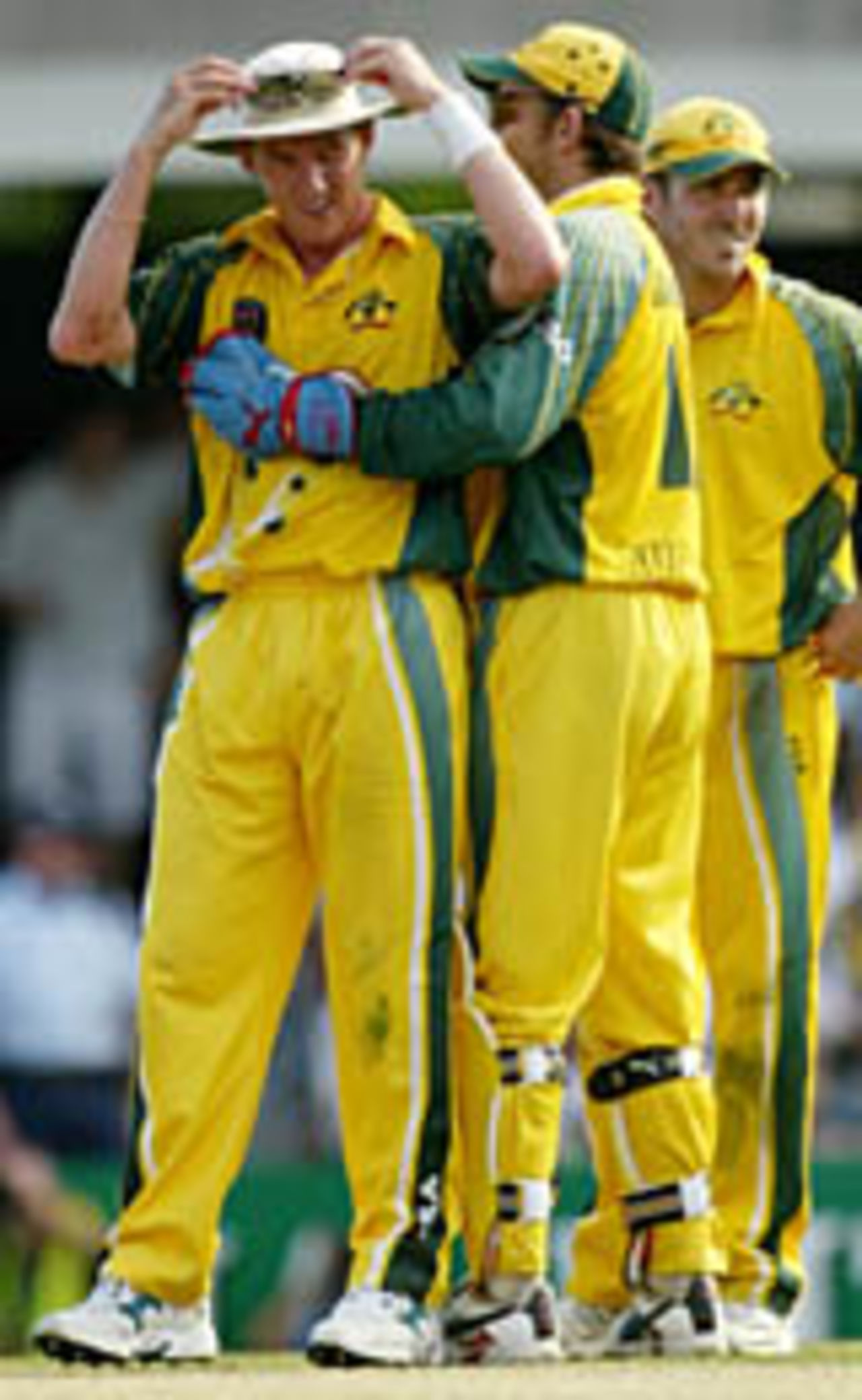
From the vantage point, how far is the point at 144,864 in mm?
15289

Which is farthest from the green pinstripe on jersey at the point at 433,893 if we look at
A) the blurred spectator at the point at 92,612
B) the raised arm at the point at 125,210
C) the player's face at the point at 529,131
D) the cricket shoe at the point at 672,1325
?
the blurred spectator at the point at 92,612

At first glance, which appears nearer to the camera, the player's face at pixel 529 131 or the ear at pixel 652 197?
the player's face at pixel 529 131

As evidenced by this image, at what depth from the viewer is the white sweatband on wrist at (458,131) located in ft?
25.1

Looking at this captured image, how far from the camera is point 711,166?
28.0 ft

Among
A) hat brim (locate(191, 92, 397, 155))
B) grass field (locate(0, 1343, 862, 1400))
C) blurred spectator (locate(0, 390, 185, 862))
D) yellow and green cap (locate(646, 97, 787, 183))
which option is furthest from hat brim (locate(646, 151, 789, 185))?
blurred spectator (locate(0, 390, 185, 862))

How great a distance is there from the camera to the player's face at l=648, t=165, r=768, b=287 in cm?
859

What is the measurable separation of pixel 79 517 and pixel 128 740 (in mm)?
796

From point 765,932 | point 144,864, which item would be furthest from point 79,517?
point 765,932

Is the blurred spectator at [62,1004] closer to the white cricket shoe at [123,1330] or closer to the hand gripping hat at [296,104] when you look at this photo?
the white cricket shoe at [123,1330]

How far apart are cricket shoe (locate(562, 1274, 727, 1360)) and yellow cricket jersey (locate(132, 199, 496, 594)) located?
1410mm

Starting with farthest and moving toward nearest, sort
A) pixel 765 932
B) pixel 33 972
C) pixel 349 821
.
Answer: pixel 33 972 → pixel 765 932 → pixel 349 821

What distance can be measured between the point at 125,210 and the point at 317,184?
1.12 ft

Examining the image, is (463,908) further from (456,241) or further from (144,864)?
A: (144,864)

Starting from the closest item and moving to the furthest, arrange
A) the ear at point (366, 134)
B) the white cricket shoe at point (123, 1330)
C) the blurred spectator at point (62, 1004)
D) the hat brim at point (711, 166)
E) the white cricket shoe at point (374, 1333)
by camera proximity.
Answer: the white cricket shoe at point (374, 1333), the white cricket shoe at point (123, 1330), the ear at point (366, 134), the hat brim at point (711, 166), the blurred spectator at point (62, 1004)
